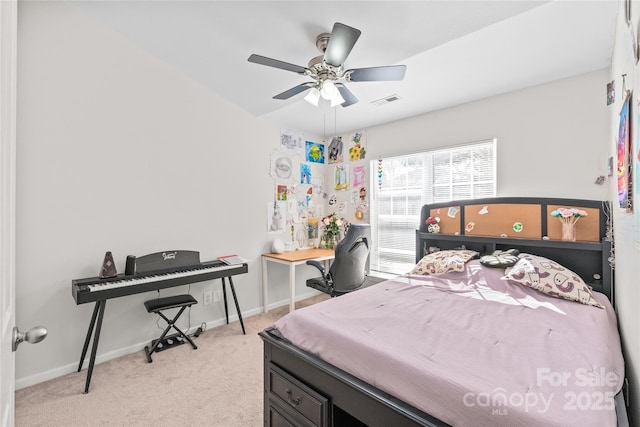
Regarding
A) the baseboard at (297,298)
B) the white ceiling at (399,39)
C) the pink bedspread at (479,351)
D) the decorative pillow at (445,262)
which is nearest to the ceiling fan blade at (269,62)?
the white ceiling at (399,39)

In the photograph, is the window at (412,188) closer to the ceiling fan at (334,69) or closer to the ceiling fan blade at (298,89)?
the ceiling fan at (334,69)

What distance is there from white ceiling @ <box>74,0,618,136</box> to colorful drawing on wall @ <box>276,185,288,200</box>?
3.93 ft

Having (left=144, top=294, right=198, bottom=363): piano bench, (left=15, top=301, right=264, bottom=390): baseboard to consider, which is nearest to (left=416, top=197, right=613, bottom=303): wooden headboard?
(left=144, top=294, right=198, bottom=363): piano bench

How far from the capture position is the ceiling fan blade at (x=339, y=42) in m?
1.59

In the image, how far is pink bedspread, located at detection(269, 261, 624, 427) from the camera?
932 millimetres

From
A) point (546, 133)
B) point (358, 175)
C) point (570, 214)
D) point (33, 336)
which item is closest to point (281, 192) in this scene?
point (358, 175)

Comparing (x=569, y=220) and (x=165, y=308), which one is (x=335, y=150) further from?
(x=165, y=308)

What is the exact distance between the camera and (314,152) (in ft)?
14.3

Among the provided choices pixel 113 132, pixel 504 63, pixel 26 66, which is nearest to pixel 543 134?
pixel 504 63

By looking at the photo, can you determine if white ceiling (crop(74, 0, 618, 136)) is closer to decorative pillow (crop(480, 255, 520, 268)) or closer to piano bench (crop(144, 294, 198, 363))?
decorative pillow (crop(480, 255, 520, 268))

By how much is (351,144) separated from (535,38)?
2.46m

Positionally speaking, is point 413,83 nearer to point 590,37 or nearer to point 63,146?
point 590,37

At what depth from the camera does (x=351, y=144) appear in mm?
4211

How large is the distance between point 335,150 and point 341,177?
1.45 ft
